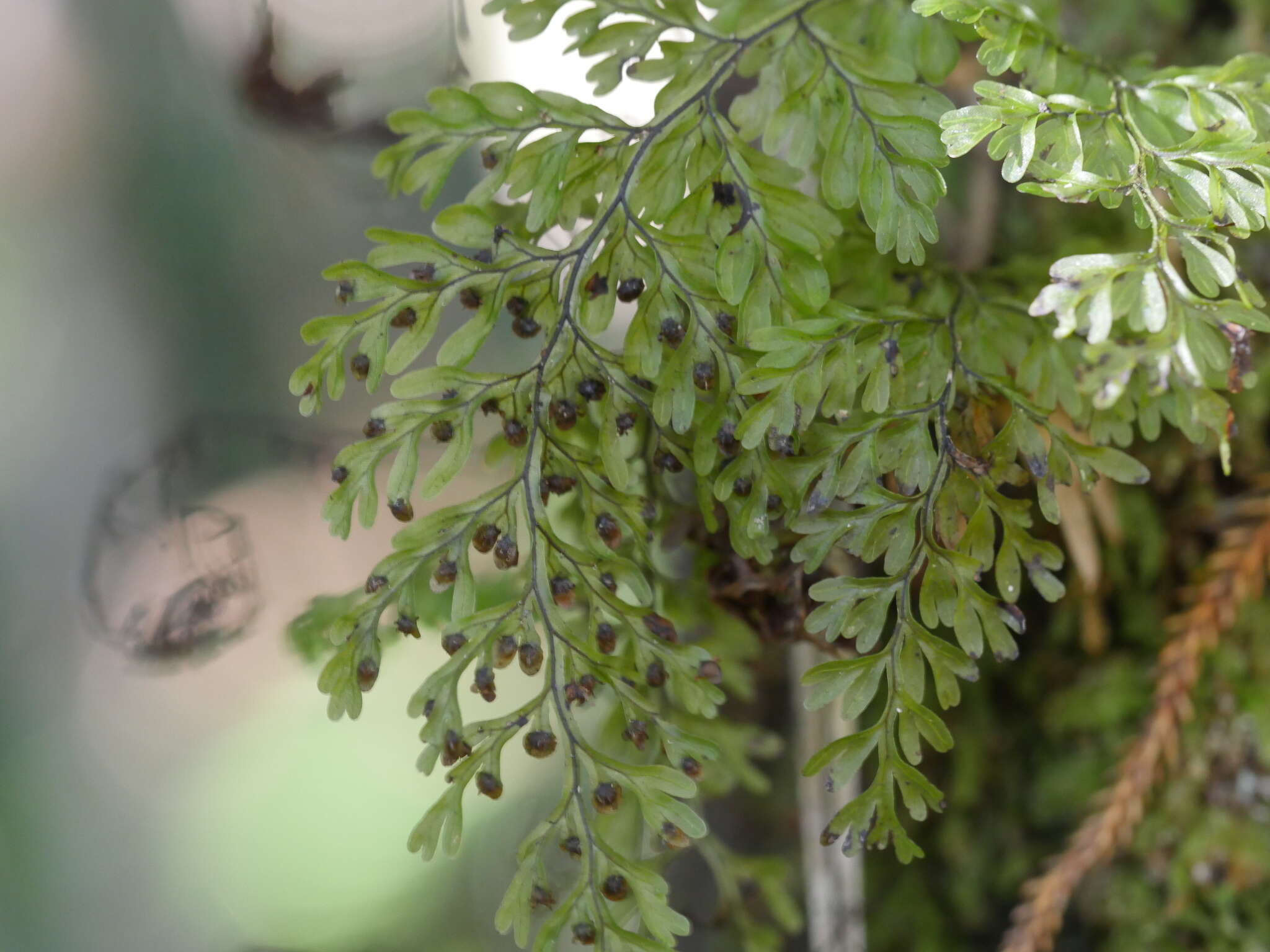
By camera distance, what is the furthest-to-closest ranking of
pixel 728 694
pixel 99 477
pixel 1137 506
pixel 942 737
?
pixel 1137 506 → pixel 728 694 → pixel 99 477 → pixel 942 737

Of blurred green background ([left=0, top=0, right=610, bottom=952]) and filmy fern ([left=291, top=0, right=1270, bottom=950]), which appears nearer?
filmy fern ([left=291, top=0, right=1270, bottom=950])

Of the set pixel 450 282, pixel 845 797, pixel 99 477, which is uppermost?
pixel 450 282

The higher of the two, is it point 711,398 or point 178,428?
point 711,398

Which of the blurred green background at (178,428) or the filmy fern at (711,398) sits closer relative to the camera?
the filmy fern at (711,398)

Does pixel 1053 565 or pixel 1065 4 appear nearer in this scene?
pixel 1053 565

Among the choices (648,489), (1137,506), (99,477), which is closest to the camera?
(648,489)

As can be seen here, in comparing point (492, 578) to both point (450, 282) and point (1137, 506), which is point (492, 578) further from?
point (1137, 506)

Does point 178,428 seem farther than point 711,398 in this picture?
Yes

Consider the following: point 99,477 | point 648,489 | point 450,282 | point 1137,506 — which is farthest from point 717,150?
point 1137,506
